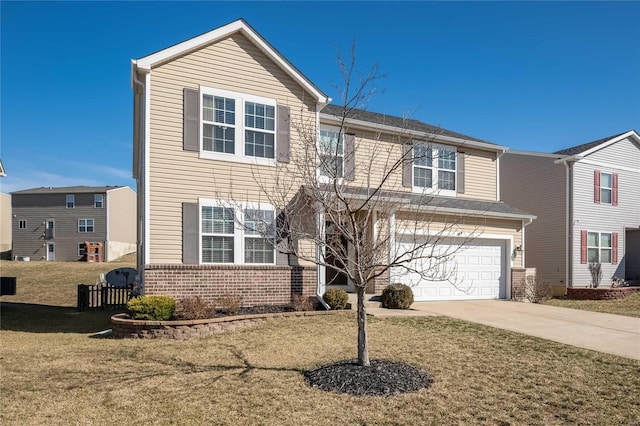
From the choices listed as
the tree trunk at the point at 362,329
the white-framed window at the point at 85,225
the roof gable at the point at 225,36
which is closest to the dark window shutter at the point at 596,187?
the roof gable at the point at 225,36

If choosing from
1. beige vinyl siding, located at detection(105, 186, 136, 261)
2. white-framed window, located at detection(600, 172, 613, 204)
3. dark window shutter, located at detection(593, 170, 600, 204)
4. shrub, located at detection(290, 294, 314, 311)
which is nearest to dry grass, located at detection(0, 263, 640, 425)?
shrub, located at detection(290, 294, 314, 311)

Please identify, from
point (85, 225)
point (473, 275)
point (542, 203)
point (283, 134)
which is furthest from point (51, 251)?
point (542, 203)

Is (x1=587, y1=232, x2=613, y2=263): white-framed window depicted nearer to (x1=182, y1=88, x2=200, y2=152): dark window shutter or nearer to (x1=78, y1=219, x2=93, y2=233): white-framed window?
(x1=182, y1=88, x2=200, y2=152): dark window shutter

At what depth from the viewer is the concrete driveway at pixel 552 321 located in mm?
9273

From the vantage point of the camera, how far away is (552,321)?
1188 centimetres

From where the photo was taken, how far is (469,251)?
1630 centimetres

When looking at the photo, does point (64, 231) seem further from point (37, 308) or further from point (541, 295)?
point (541, 295)

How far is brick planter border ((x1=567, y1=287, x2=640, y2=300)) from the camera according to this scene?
61.4 ft

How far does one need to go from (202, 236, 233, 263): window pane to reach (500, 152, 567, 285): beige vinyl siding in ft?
51.1

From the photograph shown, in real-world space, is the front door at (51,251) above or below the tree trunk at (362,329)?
below

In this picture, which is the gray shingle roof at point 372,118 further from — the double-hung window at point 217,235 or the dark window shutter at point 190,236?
the dark window shutter at point 190,236

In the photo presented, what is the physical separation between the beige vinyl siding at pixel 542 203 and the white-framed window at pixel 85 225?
1329 inches

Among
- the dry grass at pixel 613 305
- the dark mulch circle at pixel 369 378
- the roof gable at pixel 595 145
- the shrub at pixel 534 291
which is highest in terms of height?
the roof gable at pixel 595 145

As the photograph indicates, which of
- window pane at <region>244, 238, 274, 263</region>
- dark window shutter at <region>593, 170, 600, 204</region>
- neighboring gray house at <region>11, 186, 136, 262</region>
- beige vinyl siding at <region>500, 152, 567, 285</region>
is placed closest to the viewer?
window pane at <region>244, 238, 274, 263</region>
